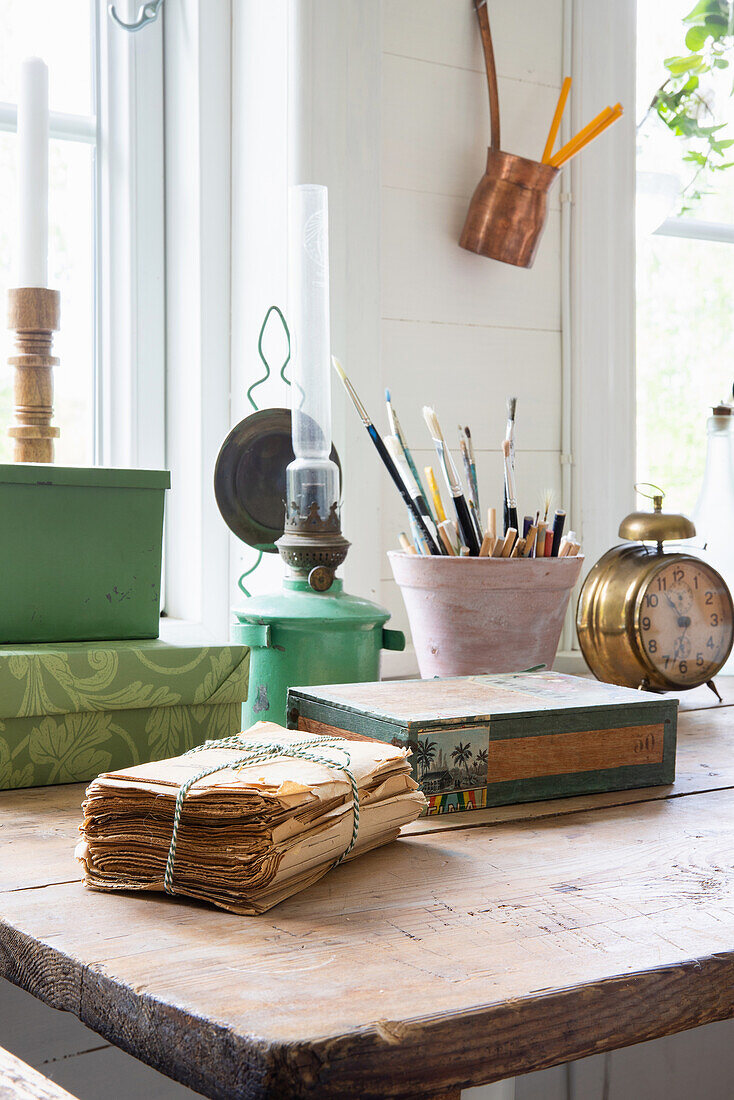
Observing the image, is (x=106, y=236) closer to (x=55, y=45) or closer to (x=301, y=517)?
(x=55, y=45)

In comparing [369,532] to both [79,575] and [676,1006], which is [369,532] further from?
[676,1006]

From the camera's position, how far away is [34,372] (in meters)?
1.00

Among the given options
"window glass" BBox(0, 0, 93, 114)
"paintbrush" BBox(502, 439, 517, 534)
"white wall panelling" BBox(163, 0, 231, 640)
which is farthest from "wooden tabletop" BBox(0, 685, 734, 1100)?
"window glass" BBox(0, 0, 93, 114)

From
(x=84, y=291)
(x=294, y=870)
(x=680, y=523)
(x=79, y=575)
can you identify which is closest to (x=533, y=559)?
(x=680, y=523)

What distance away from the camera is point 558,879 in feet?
1.99

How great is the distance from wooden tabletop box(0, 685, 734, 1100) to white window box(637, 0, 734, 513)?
1179 millimetres

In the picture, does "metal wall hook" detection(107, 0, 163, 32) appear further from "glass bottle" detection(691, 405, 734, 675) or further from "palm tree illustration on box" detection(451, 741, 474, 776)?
"palm tree illustration on box" detection(451, 741, 474, 776)

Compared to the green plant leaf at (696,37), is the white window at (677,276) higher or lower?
lower

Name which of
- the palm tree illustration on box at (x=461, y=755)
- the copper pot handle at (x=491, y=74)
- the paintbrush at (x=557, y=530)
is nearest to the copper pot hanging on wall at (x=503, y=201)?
the copper pot handle at (x=491, y=74)

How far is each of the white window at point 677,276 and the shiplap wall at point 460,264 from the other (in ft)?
0.93

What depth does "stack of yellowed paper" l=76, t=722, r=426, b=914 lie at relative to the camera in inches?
22.0

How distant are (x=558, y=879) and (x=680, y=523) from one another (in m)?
0.63

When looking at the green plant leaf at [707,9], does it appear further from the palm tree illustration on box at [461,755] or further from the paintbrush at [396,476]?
the palm tree illustration on box at [461,755]

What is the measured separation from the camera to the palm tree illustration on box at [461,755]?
738 mm
